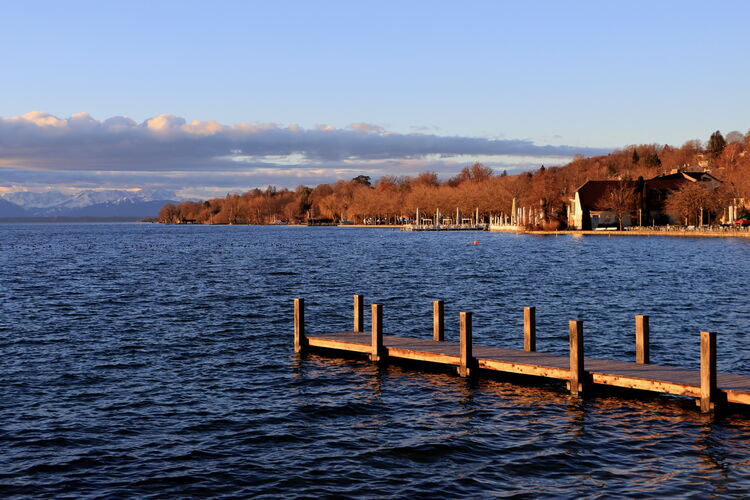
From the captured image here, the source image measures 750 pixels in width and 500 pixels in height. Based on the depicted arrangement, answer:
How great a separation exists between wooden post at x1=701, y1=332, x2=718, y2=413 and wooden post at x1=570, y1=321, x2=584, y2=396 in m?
3.32

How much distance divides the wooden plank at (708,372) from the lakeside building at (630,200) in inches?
6281

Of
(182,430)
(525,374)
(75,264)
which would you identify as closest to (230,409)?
(182,430)

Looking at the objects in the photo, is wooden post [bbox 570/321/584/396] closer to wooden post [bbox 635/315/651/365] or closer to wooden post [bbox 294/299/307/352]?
wooden post [bbox 635/315/651/365]

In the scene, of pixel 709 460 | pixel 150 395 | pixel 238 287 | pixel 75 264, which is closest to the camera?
pixel 709 460

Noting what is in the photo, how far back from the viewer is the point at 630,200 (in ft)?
573

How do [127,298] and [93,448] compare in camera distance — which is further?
[127,298]

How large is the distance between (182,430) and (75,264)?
3104 inches

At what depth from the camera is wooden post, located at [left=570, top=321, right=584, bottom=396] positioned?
22.6m

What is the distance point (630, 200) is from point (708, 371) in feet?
531

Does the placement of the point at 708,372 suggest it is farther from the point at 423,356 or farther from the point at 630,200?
the point at 630,200

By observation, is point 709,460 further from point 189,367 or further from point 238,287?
point 238,287

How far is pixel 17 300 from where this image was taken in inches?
2044

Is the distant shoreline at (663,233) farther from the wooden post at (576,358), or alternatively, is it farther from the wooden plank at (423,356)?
the wooden post at (576,358)

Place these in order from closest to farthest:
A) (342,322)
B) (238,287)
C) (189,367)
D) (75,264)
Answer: (189,367) → (342,322) → (238,287) → (75,264)
